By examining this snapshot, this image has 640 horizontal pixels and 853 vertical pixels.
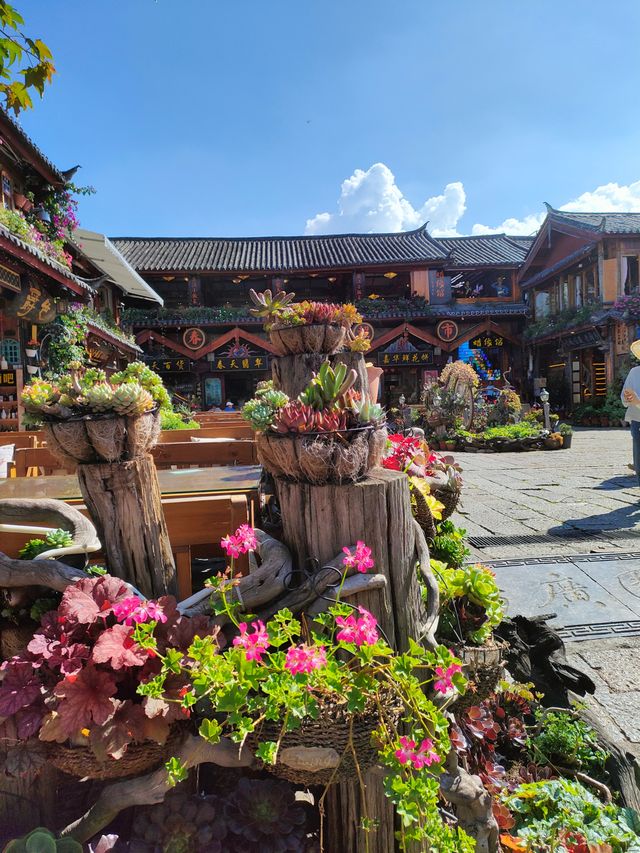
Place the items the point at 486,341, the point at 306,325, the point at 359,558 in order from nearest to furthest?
the point at 359,558
the point at 306,325
the point at 486,341

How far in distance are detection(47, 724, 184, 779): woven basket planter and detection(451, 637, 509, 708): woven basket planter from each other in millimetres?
1137

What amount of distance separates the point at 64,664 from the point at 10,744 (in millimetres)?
313

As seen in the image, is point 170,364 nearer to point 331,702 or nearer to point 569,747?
point 569,747

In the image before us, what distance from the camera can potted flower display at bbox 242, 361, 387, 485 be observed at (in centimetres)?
139

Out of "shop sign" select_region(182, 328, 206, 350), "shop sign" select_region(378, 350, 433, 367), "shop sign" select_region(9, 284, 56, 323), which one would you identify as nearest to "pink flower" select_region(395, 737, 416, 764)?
"shop sign" select_region(9, 284, 56, 323)

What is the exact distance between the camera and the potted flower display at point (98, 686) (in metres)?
1.08

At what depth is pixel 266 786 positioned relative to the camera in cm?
134

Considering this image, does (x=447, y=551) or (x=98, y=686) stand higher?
(x=98, y=686)

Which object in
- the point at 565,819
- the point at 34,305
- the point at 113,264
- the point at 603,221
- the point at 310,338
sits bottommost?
the point at 565,819

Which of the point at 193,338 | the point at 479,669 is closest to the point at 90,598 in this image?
the point at 479,669

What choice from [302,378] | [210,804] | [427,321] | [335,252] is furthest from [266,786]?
[335,252]

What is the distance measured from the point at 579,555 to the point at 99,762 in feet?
12.9

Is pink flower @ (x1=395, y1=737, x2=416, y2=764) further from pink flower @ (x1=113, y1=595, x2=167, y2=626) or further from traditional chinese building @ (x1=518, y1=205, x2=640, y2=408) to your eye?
traditional chinese building @ (x1=518, y1=205, x2=640, y2=408)

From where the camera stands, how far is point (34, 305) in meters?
8.30
